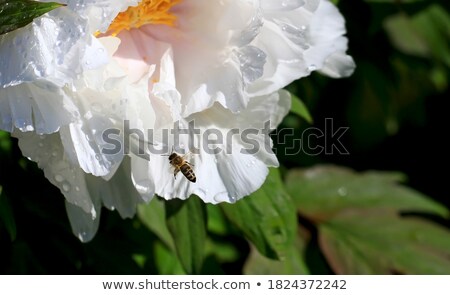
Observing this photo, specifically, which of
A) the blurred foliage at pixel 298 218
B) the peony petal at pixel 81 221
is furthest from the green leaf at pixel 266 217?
the peony petal at pixel 81 221

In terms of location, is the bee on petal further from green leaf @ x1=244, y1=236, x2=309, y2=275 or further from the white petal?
green leaf @ x1=244, y1=236, x2=309, y2=275

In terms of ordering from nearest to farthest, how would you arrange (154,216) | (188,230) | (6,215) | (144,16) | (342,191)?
(6,215) < (144,16) < (188,230) < (154,216) < (342,191)

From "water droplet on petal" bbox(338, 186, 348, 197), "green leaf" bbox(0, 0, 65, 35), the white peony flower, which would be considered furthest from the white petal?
"water droplet on petal" bbox(338, 186, 348, 197)

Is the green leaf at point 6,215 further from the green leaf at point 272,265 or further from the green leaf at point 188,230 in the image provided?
the green leaf at point 272,265

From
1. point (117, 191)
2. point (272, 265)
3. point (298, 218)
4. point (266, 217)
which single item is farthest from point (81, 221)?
point (298, 218)

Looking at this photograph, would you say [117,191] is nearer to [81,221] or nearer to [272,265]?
[81,221]
